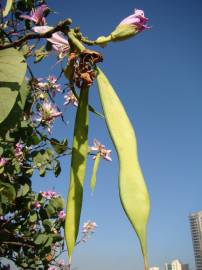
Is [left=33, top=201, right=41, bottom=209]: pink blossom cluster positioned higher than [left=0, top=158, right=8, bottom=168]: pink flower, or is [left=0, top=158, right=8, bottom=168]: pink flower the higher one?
[left=0, top=158, right=8, bottom=168]: pink flower

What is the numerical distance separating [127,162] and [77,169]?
105 millimetres

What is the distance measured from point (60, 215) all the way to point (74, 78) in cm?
307

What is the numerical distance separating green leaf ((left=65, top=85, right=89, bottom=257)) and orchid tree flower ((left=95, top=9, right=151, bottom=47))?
97 millimetres

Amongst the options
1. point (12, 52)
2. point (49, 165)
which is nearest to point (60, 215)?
point (49, 165)

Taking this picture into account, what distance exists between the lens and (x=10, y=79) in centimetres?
60

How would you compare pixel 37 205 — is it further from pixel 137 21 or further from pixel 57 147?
pixel 137 21

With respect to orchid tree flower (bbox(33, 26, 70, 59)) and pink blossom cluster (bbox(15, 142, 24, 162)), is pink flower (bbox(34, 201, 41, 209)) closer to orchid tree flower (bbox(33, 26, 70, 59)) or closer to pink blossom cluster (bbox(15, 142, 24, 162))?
pink blossom cluster (bbox(15, 142, 24, 162))

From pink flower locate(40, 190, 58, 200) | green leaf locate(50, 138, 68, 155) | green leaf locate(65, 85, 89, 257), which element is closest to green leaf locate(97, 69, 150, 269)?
green leaf locate(65, 85, 89, 257)

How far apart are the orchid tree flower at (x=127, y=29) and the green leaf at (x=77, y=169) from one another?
97 mm

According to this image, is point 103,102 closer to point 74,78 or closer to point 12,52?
point 74,78

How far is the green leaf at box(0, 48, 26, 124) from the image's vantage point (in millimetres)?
590

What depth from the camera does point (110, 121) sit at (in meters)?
0.46

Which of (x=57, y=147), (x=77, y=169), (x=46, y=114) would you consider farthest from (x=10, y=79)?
(x=46, y=114)

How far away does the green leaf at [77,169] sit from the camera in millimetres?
489
